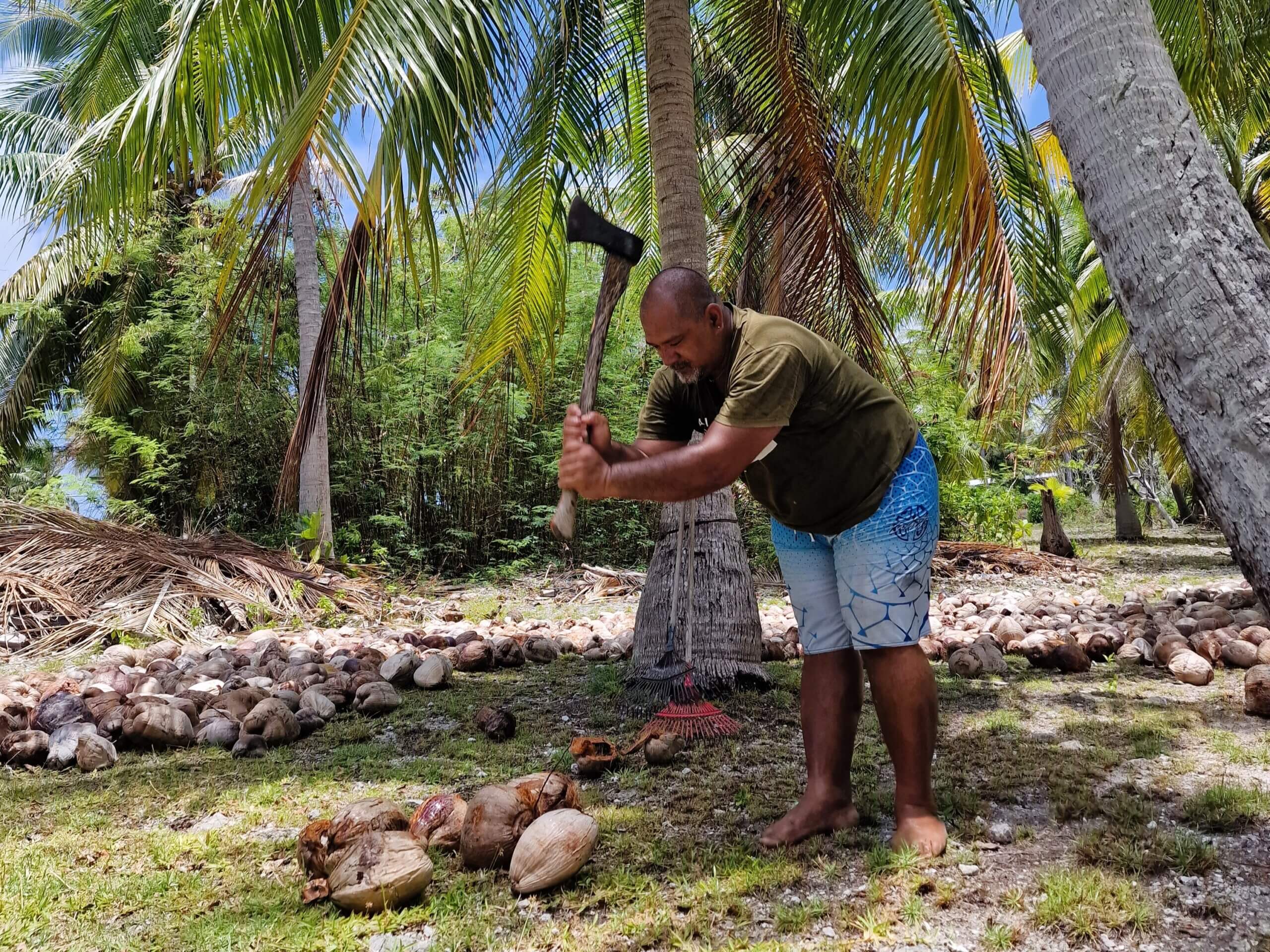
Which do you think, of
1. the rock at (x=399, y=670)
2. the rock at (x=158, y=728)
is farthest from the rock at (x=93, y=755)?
the rock at (x=399, y=670)

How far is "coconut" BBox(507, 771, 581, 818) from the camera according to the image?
2.16m

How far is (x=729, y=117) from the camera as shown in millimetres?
6117

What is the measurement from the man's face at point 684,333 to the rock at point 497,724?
1.69 meters

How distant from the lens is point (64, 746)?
3072 millimetres

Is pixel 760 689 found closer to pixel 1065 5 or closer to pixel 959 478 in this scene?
pixel 1065 5

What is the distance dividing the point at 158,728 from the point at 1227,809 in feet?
11.2

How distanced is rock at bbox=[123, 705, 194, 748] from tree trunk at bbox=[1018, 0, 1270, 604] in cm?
333

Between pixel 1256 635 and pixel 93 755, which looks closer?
pixel 93 755

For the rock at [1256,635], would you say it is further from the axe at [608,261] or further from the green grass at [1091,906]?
the axe at [608,261]

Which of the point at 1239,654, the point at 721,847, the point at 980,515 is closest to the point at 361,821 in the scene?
the point at 721,847

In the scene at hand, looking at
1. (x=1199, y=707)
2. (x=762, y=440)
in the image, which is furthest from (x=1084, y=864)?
(x=1199, y=707)

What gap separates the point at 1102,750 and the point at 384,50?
12.1 feet

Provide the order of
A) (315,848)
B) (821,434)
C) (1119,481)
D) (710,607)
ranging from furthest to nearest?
(1119,481) → (710,607) → (821,434) → (315,848)

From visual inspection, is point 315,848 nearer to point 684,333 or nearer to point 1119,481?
point 684,333
